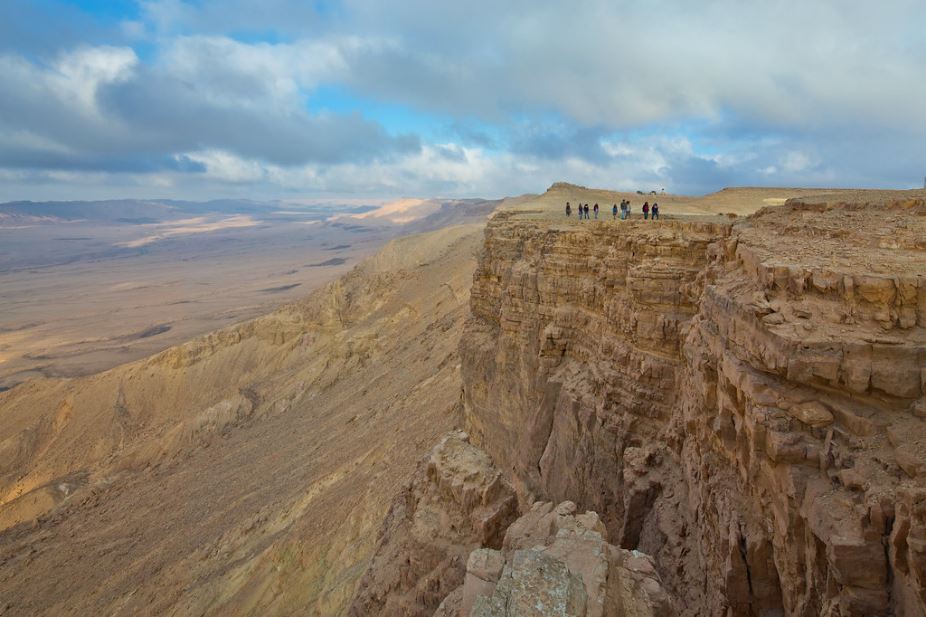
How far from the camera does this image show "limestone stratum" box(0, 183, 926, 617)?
216 inches

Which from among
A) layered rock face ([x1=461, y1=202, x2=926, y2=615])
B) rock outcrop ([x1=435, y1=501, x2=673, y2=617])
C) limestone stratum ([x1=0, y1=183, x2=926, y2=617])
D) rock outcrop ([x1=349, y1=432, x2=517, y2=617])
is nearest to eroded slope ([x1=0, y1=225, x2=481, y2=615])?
limestone stratum ([x1=0, y1=183, x2=926, y2=617])

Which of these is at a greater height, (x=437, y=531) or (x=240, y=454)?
(x=437, y=531)

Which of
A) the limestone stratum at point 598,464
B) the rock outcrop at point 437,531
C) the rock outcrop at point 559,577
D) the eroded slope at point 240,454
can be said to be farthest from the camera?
the eroded slope at point 240,454

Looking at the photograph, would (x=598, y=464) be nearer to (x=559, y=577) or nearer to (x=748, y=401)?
(x=748, y=401)

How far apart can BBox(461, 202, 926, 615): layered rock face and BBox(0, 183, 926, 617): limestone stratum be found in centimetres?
3

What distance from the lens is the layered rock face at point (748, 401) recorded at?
17.3 ft

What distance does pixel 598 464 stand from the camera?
11.6 m

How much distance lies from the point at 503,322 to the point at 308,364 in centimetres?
2724

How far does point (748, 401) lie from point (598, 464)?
554 cm

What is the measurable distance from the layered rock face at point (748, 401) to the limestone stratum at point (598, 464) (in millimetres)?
33

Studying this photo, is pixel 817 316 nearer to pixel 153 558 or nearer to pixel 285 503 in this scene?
pixel 285 503

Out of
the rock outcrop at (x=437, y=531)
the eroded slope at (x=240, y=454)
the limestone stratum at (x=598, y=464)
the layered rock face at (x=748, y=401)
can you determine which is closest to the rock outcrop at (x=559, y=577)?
the limestone stratum at (x=598, y=464)

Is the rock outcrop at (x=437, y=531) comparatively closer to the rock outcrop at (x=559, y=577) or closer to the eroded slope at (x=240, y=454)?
the rock outcrop at (x=559, y=577)

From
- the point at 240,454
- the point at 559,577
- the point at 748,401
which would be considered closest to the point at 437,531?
the point at 559,577
